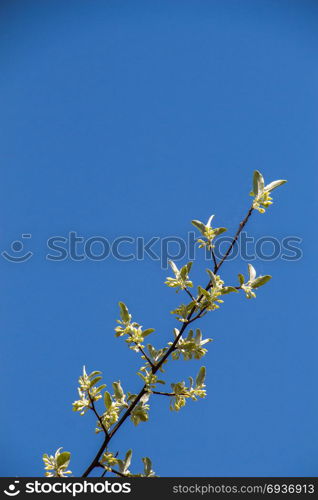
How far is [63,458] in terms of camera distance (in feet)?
7.86

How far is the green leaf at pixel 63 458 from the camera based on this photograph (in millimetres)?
2387

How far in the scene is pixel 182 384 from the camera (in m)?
2.52

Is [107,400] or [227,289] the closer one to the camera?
[227,289]

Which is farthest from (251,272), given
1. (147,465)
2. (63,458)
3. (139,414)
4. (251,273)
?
(63,458)

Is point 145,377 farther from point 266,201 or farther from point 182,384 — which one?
point 266,201

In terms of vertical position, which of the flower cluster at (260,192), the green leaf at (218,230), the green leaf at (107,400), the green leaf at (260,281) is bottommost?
the green leaf at (107,400)

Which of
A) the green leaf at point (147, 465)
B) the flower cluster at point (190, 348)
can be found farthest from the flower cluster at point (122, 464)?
the flower cluster at point (190, 348)

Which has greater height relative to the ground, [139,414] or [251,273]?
[251,273]

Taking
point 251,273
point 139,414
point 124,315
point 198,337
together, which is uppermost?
point 251,273

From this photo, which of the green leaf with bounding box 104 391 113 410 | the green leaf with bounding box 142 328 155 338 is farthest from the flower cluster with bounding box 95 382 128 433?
the green leaf with bounding box 142 328 155 338

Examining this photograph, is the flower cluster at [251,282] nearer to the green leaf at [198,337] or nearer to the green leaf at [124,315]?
the green leaf at [198,337]

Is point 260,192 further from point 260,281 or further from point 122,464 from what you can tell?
point 122,464
